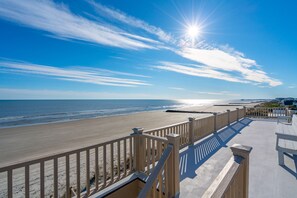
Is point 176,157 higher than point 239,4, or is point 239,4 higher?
point 239,4

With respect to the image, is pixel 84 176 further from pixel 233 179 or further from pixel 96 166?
pixel 233 179

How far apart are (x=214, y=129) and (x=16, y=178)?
23.1ft

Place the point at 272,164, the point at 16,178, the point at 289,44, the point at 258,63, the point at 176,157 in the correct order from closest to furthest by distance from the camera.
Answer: the point at 176,157, the point at 272,164, the point at 16,178, the point at 289,44, the point at 258,63

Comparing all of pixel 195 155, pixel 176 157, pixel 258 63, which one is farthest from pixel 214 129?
pixel 258 63

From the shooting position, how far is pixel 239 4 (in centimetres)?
554

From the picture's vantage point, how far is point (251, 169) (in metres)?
3.22

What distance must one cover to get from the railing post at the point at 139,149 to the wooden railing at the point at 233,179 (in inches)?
74.3

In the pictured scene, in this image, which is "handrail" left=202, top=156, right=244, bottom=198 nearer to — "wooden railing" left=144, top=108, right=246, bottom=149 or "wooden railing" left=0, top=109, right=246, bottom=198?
"wooden railing" left=0, top=109, right=246, bottom=198

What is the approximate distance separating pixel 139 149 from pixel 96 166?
0.98 meters

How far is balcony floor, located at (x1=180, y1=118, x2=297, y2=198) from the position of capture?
2.50m

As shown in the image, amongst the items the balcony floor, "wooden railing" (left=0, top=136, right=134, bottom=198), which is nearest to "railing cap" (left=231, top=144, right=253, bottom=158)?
the balcony floor

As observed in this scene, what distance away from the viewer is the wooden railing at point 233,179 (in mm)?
1044

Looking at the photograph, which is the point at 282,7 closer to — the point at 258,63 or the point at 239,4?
the point at 239,4

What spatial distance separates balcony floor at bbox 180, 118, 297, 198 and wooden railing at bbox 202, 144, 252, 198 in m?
1.11
